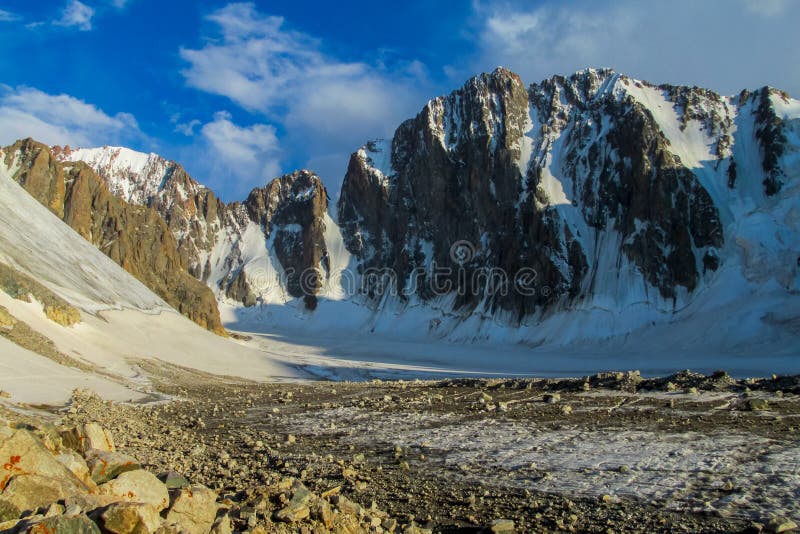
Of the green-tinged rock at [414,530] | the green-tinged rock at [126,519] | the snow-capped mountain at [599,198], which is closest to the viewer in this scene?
the green-tinged rock at [126,519]

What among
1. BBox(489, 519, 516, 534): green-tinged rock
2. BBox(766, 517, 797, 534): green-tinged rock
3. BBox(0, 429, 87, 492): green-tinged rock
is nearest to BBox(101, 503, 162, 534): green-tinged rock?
BBox(0, 429, 87, 492): green-tinged rock

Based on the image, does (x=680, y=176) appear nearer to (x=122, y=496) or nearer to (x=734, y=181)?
(x=734, y=181)

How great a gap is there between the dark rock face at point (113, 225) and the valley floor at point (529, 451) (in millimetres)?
70778

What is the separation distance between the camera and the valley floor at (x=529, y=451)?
877 cm

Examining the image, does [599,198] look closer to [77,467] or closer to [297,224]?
[297,224]

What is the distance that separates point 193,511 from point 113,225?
92101 millimetres

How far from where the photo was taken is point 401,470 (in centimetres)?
1163

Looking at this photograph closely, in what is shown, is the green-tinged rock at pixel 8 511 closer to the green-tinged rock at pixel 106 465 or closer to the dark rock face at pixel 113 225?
the green-tinged rock at pixel 106 465

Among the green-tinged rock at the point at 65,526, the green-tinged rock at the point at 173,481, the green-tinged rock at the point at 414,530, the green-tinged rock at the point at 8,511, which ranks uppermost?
the green-tinged rock at the point at 65,526

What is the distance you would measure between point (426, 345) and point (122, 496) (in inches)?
4190

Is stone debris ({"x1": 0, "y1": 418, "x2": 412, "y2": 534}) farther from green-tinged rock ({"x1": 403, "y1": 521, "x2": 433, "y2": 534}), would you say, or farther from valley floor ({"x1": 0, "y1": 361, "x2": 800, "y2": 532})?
valley floor ({"x1": 0, "y1": 361, "x2": 800, "y2": 532})

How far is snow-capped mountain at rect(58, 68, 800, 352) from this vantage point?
8838 centimetres

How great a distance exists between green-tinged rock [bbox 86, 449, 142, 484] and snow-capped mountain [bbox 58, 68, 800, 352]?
7881 cm

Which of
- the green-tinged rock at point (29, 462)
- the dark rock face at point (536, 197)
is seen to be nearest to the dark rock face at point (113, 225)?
the dark rock face at point (536, 197)
